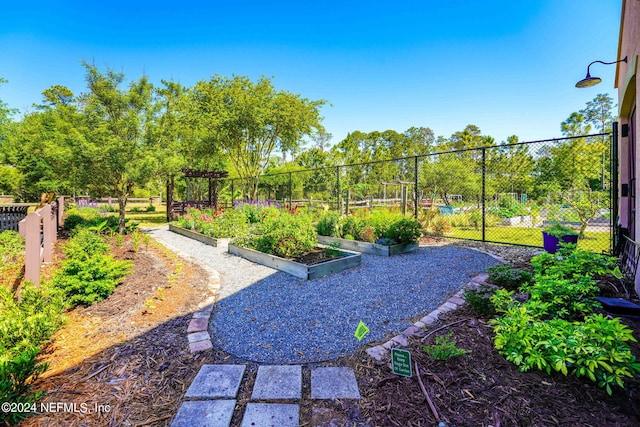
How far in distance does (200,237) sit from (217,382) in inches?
246

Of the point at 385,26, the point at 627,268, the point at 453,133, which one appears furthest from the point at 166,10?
the point at 453,133

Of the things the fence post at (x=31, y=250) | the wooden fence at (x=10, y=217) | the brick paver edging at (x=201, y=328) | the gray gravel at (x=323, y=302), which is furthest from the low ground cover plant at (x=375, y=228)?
the wooden fence at (x=10, y=217)

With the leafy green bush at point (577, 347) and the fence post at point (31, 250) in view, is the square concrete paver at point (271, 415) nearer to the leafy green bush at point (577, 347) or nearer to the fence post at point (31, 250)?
the leafy green bush at point (577, 347)

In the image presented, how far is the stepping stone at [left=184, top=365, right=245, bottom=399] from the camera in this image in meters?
1.72

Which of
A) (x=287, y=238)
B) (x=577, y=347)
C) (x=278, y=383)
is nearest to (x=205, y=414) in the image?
(x=278, y=383)

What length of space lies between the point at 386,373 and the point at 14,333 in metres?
2.69

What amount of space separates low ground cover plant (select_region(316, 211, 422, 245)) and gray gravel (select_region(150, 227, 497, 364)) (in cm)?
57

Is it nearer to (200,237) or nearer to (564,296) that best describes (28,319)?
(564,296)

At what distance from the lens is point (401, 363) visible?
174cm

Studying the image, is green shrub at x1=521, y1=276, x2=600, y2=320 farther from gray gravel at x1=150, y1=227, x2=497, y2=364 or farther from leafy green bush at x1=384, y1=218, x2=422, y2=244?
leafy green bush at x1=384, y1=218, x2=422, y2=244

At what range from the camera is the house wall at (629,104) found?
3078 mm

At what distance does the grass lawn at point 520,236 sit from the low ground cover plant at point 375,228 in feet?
8.01

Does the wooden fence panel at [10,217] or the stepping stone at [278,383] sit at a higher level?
the wooden fence panel at [10,217]

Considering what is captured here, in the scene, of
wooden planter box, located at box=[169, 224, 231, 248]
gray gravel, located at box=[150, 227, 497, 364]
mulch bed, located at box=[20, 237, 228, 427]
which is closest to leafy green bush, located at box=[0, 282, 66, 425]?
mulch bed, located at box=[20, 237, 228, 427]
